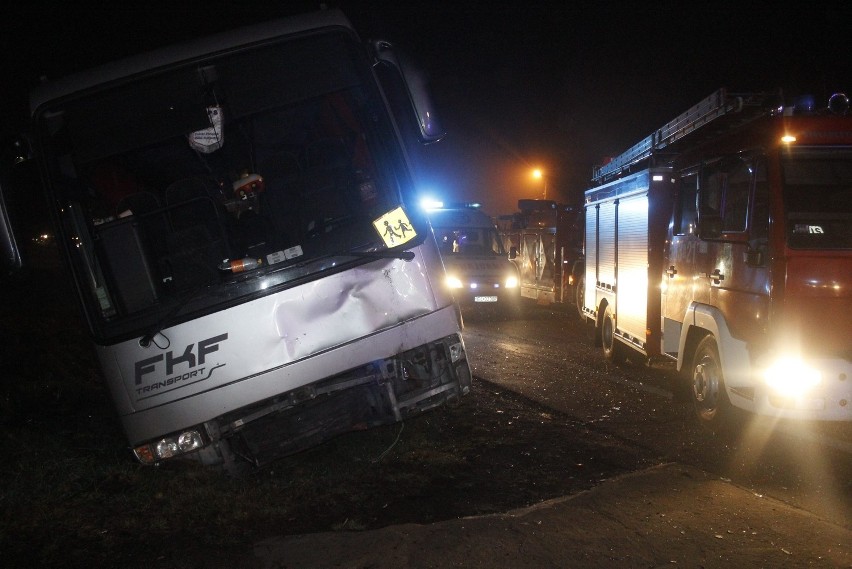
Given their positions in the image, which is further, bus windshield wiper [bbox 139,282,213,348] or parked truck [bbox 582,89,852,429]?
parked truck [bbox 582,89,852,429]

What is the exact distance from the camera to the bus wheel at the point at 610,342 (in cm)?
925

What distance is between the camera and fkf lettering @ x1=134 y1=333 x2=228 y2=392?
4137 millimetres

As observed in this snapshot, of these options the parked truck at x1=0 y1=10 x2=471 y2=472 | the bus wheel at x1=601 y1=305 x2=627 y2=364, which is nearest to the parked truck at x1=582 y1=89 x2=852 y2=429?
the bus wheel at x1=601 y1=305 x2=627 y2=364

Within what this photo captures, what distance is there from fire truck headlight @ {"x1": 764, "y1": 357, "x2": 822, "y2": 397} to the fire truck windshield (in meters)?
0.93

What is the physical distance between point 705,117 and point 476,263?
9.56m

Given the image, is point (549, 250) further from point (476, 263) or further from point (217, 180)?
point (217, 180)

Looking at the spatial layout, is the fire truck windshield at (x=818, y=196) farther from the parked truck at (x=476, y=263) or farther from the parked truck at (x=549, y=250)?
the parked truck at (x=476, y=263)

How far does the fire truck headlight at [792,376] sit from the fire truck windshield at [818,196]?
93 centimetres

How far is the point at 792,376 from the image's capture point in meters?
4.85

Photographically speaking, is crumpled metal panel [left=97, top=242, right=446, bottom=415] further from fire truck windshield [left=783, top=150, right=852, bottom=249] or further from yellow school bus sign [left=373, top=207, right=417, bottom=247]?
fire truck windshield [left=783, top=150, right=852, bottom=249]

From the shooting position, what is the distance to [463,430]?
6.23 meters

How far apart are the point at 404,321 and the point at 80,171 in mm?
2453

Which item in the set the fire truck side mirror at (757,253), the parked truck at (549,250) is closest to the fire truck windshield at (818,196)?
the fire truck side mirror at (757,253)

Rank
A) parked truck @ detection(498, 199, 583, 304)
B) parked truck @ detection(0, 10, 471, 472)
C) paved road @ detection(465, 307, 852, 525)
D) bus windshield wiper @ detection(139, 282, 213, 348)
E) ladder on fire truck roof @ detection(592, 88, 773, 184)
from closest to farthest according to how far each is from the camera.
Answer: bus windshield wiper @ detection(139, 282, 213, 348)
parked truck @ detection(0, 10, 471, 472)
paved road @ detection(465, 307, 852, 525)
ladder on fire truck roof @ detection(592, 88, 773, 184)
parked truck @ detection(498, 199, 583, 304)
